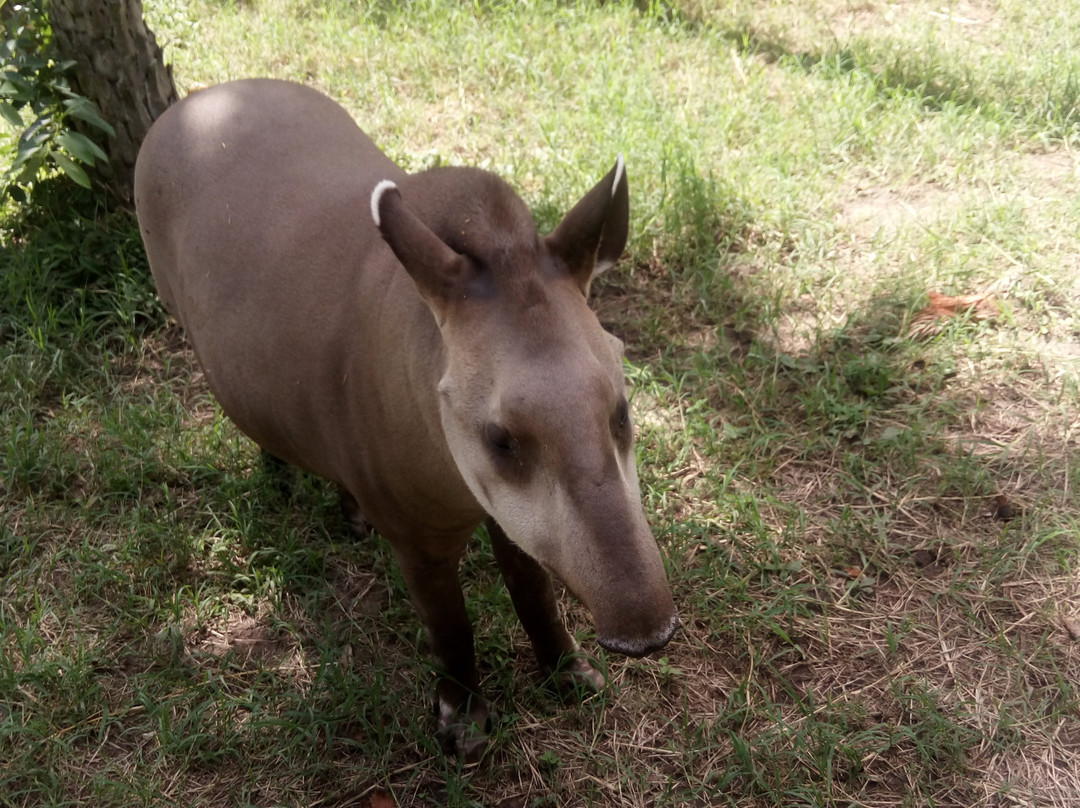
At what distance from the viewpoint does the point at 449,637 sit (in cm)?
323

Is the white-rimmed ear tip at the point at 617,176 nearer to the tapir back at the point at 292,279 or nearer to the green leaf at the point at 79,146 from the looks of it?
the tapir back at the point at 292,279

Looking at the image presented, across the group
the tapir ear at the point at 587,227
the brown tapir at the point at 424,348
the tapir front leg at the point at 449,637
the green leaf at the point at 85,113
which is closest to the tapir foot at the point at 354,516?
the brown tapir at the point at 424,348

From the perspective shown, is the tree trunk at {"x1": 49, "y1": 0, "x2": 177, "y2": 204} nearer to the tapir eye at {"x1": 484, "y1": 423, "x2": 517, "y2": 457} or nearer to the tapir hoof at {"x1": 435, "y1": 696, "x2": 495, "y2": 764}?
the tapir hoof at {"x1": 435, "y1": 696, "x2": 495, "y2": 764}

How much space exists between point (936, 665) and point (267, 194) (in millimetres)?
2813

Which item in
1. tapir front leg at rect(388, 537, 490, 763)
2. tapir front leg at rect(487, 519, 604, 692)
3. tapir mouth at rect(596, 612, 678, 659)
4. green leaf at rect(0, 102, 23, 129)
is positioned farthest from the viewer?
green leaf at rect(0, 102, 23, 129)

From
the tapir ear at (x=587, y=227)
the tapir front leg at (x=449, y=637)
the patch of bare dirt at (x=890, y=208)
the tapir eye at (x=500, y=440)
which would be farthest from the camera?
the patch of bare dirt at (x=890, y=208)

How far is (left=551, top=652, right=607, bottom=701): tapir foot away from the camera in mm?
3408

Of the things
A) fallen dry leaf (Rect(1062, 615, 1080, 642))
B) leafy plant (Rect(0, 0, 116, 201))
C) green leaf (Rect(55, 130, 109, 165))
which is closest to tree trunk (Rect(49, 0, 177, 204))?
leafy plant (Rect(0, 0, 116, 201))

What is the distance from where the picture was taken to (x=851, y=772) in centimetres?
311

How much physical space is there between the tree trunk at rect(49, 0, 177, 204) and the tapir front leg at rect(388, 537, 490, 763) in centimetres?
321

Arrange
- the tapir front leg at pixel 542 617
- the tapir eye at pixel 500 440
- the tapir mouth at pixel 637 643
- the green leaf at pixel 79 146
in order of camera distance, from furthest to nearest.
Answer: the green leaf at pixel 79 146, the tapir front leg at pixel 542 617, the tapir eye at pixel 500 440, the tapir mouth at pixel 637 643

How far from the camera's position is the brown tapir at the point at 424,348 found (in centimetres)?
218

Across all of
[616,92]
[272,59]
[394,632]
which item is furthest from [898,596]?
[272,59]

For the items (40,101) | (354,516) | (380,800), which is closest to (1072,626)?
(380,800)
